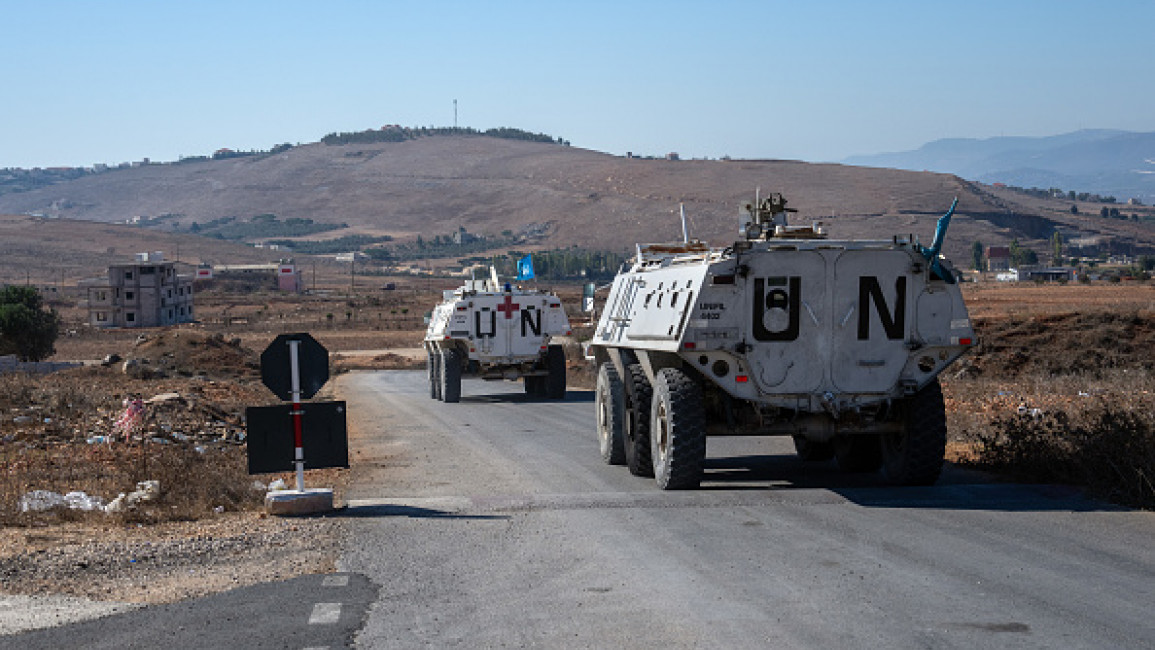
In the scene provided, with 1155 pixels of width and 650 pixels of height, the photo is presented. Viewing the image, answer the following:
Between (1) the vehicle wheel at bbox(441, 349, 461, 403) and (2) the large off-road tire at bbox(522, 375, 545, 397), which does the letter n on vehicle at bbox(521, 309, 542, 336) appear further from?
(1) the vehicle wheel at bbox(441, 349, 461, 403)

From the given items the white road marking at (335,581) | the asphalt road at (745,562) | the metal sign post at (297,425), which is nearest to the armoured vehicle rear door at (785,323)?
the asphalt road at (745,562)

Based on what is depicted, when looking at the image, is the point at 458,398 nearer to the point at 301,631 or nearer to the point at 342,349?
the point at 301,631

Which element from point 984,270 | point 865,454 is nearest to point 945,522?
point 865,454

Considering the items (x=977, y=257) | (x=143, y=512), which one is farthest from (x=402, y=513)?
(x=977, y=257)

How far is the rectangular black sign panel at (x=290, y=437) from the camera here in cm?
1195

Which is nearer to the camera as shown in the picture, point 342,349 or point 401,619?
point 401,619

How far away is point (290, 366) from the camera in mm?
12117

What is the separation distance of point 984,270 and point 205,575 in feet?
451

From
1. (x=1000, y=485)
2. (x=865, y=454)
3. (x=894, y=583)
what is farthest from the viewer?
(x=865, y=454)

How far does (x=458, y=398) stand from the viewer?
105 ft

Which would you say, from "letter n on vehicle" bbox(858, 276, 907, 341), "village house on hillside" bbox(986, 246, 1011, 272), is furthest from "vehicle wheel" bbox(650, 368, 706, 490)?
"village house on hillside" bbox(986, 246, 1011, 272)

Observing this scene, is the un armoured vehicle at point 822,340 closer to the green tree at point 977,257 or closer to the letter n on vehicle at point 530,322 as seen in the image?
the letter n on vehicle at point 530,322

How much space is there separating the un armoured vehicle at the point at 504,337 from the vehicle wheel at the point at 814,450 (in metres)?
16.3

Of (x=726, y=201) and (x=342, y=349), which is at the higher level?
(x=726, y=201)
